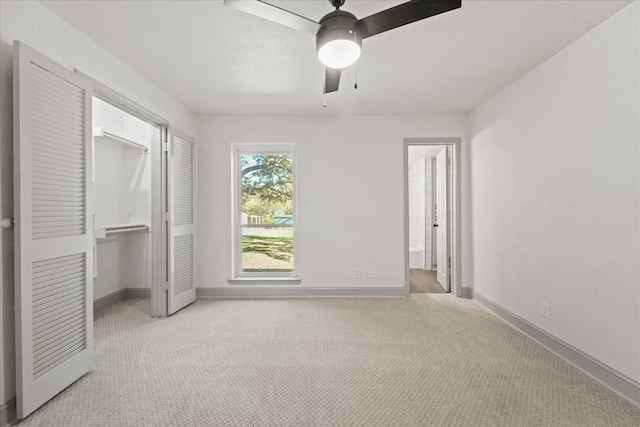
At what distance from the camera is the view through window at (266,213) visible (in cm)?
439

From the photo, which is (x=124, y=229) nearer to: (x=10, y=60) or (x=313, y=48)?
(x=10, y=60)

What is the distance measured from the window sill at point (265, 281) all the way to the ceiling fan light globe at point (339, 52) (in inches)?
123

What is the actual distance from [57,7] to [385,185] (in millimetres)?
3573

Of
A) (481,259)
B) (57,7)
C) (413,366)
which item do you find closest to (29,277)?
(57,7)

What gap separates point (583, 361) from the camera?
229 centimetres

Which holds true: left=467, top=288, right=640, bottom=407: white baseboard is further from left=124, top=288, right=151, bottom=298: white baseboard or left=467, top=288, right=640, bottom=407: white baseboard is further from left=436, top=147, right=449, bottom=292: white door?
left=124, top=288, right=151, bottom=298: white baseboard

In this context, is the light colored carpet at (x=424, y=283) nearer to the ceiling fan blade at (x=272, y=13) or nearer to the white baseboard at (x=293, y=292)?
the white baseboard at (x=293, y=292)

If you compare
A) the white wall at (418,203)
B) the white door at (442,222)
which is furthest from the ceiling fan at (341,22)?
the white wall at (418,203)

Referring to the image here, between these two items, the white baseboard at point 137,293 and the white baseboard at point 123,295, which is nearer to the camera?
the white baseboard at point 123,295

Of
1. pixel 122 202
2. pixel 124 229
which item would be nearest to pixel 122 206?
pixel 122 202

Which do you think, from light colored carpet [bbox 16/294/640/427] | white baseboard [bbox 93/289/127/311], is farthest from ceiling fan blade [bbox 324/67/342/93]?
white baseboard [bbox 93/289/127/311]

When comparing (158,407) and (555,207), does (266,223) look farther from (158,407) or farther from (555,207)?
(555,207)

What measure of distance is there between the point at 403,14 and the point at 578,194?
6.32ft

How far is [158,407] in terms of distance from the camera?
1.88 metres
